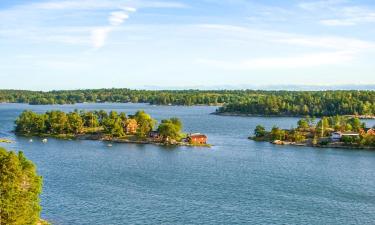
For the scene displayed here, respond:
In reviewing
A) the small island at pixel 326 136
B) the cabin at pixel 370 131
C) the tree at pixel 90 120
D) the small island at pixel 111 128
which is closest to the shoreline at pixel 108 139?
the small island at pixel 111 128

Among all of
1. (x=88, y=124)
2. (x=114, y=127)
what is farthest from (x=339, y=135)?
(x=88, y=124)

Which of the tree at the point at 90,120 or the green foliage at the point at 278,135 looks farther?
the tree at the point at 90,120

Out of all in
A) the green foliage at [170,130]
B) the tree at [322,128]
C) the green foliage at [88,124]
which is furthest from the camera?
the tree at [322,128]

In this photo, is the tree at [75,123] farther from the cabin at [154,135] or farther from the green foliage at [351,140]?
the green foliage at [351,140]

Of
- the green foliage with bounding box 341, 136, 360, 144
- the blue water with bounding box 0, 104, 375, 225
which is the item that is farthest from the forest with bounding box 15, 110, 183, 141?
the green foliage with bounding box 341, 136, 360, 144

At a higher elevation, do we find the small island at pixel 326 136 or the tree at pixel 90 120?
the tree at pixel 90 120

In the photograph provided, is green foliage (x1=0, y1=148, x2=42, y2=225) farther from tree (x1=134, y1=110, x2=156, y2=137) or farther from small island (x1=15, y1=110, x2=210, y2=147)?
tree (x1=134, y1=110, x2=156, y2=137)

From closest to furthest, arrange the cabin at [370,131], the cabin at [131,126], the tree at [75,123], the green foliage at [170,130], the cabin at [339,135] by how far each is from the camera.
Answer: the cabin at [339,135], the green foliage at [170,130], the cabin at [370,131], the cabin at [131,126], the tree at [75,123]
